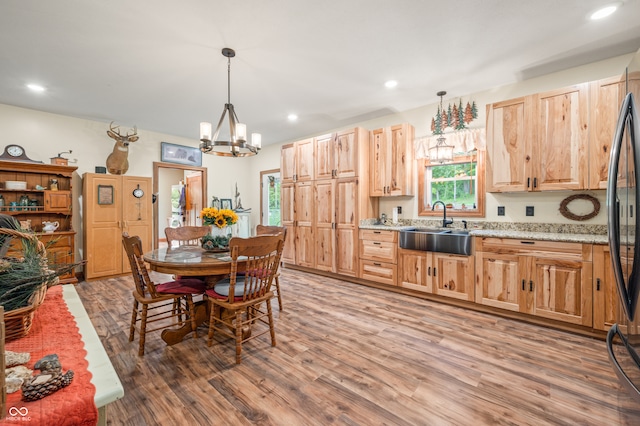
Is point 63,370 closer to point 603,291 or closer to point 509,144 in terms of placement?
point 603,291

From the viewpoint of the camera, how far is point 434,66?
3020mm

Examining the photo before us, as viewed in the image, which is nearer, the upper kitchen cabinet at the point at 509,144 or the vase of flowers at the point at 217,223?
the vase of flowers at the point at 217,223

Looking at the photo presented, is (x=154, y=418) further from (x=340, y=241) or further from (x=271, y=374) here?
(x=340, y=241)

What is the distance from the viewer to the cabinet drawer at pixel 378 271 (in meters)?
3.82

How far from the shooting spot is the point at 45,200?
4.05 meters

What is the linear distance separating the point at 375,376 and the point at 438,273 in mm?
1819

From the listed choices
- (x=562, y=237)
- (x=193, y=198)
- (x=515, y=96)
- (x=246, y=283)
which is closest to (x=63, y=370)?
(x=246, y=283)

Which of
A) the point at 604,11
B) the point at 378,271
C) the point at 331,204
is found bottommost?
the point at 378,271

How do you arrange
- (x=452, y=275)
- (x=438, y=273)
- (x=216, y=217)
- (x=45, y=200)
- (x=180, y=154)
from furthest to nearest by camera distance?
(x=180, y=154) → (x=45, y=200) → (x=438, y=273) → (x=452, y=275) → (x=216, y=217)

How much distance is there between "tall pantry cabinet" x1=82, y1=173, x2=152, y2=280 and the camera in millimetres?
4352

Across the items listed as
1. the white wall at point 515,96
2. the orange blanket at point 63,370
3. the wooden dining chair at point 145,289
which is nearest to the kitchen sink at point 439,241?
the white wall at point 515,96

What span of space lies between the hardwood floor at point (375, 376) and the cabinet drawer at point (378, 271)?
861mm

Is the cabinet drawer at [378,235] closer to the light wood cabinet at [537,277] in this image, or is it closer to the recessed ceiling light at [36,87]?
the light wood cabinet at [537,277]

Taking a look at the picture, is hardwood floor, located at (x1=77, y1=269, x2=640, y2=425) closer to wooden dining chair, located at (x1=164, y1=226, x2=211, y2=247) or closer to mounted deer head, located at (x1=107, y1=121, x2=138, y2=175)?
wooden dining chair, located at (x1=164, y1=226, x2=211, y2=247)
